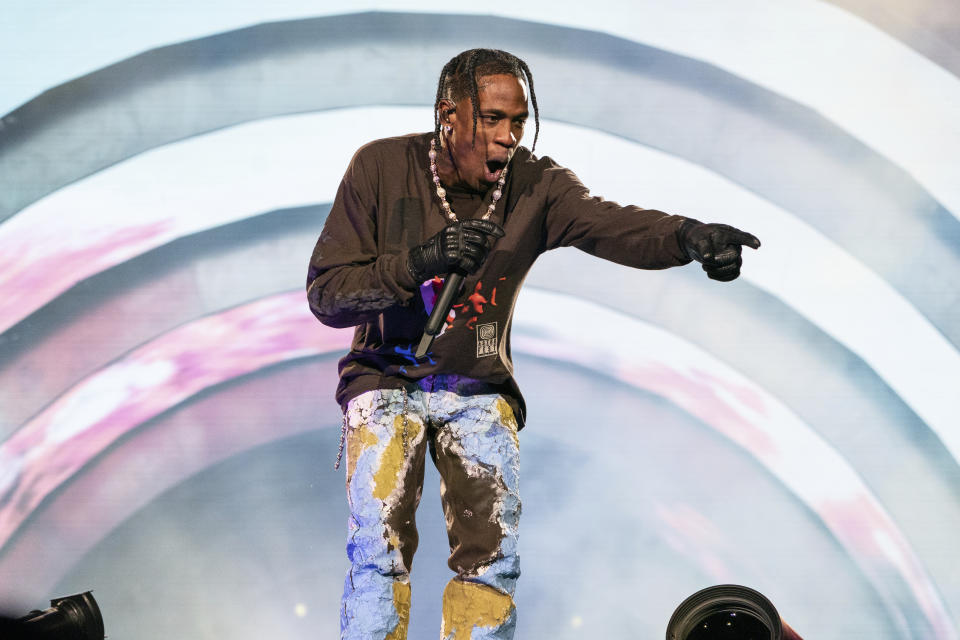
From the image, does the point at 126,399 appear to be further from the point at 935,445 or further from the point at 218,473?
the point at 935,445

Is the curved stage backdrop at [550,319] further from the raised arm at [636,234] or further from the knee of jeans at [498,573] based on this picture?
the knee of jeans at [498,573]

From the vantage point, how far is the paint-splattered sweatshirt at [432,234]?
234 centimetres

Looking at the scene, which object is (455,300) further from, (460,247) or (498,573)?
(498,573)

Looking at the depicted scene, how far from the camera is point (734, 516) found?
5.43 metres

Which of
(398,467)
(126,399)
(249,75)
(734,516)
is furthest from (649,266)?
(126,399)

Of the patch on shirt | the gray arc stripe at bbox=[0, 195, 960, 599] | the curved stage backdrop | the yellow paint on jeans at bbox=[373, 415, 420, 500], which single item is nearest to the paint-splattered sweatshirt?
the patch on shirt

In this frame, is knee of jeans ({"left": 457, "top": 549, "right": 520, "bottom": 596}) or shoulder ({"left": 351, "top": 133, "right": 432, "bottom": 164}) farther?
shoulder ({"left": 351, "top": 133, "right": 432, "bottom": 164})

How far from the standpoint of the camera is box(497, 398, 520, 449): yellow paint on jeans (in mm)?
2432

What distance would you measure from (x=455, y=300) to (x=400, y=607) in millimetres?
723

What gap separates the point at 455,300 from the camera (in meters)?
→ 2.44

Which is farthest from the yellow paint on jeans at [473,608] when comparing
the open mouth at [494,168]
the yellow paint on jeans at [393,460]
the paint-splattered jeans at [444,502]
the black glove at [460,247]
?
the open mouth at [494,168]

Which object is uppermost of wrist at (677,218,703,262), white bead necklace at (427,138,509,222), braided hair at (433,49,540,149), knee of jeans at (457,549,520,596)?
braided hair at (433,49,540,149)

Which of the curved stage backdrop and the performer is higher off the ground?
the curved stage backdrop

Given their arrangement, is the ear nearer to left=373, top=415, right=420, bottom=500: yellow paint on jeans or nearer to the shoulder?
the shoulder
